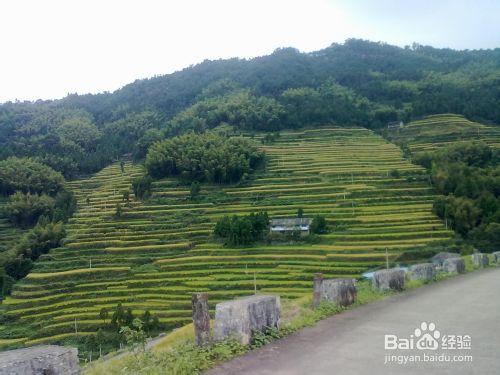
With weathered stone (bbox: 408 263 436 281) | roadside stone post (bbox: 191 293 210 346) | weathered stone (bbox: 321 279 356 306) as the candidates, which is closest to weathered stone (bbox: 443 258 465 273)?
weathered stone (bbox: 408 263 436 281)

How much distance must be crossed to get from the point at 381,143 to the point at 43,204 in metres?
42.9

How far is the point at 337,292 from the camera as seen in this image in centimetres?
795

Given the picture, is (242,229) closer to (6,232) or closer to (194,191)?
(194,191)

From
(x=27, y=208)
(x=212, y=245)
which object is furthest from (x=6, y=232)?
(x=212, y=245)

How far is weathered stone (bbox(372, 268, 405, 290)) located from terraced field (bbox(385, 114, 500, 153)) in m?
52.1

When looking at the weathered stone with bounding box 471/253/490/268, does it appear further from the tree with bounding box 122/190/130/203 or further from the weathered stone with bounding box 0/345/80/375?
the tree with bounding box 122/190/130/203

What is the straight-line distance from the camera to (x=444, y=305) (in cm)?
810

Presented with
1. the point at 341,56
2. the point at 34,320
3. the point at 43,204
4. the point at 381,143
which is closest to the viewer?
the point at 34,320

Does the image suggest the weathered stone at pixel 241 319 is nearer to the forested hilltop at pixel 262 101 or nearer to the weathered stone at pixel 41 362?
the weathered stone at pixel 41 362

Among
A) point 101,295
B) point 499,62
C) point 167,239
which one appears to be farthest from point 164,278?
point 499,62

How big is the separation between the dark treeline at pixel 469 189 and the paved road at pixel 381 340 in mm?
27913

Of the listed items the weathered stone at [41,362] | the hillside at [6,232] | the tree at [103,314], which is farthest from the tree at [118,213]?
the weathered stone at [41,362]

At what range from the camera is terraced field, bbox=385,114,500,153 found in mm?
60062

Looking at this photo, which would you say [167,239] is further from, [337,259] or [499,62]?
[499,62]
